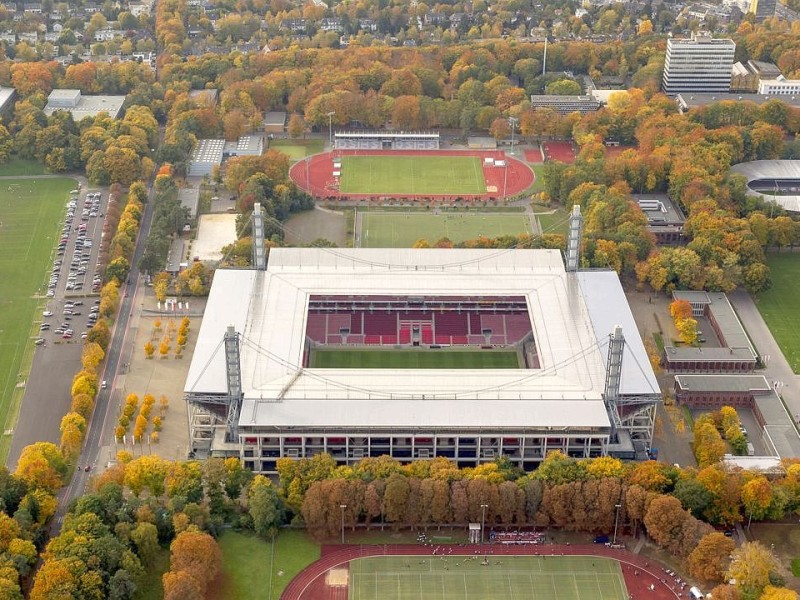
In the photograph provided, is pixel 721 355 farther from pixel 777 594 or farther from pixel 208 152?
pixel 208 152

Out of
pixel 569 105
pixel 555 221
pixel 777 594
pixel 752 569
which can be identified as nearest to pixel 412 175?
pixel 555 221

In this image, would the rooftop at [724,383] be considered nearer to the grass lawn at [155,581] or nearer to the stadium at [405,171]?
the grass lawn at [155,581]

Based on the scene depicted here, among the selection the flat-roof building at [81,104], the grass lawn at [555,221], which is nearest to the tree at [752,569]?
the grass lawn at [555,221]

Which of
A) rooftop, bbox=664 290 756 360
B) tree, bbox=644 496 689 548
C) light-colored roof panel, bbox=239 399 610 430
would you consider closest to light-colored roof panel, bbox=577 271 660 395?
light-colored roof panel, bbox=239 399 610 430

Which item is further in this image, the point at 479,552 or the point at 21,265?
the point at 21,265

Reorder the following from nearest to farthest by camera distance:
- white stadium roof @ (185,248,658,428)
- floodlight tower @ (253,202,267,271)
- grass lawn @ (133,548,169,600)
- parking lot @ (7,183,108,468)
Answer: grass lawn @ (133,548,169,600), white stadium roof @ (185,248,658,428), parking lot @ (7,183,108,468), floodlight tower @ (253,202,267,271)

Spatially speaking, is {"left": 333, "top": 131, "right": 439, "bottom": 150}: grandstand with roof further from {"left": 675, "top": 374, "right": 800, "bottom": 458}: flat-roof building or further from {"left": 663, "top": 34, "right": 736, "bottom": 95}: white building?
{"left": 675, "top": 374, "right": 800, "bottom": 458}: flat-roof building
